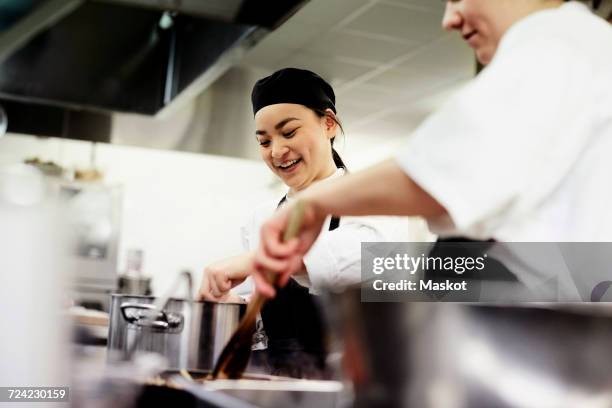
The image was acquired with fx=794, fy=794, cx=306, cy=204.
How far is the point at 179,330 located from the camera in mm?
941

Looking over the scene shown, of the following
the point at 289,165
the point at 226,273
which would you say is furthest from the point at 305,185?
the point at 226,273

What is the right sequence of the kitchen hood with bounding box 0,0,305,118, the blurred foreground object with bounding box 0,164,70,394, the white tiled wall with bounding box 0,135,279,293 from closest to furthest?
the blurred foreground object with bounding box 0,164,70,394, the kitchen hood with bounding box 0,0,305,118, the white tiled wall with bounding box 0,135,279,293

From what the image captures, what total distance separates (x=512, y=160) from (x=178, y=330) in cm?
47

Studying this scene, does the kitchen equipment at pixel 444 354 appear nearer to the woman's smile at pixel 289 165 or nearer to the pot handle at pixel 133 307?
the pot handle at pixel 133 307

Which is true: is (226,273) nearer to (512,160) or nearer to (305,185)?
Result: (305,185)

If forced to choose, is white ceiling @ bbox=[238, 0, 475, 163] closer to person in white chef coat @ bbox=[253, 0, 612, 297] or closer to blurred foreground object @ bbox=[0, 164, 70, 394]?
person in white chef coat @ bbox=[253, 0, 612, 297]

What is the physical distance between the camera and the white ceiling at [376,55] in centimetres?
288

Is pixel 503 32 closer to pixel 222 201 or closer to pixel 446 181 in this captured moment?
pixel 446 181

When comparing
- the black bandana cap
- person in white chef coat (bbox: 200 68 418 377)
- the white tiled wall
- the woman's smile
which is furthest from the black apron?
the white tiled wall

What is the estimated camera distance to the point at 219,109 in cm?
368

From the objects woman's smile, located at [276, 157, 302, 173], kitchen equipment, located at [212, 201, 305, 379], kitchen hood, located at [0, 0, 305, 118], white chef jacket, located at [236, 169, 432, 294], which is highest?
kitchen hood, located at [0, 0, 305, 118]

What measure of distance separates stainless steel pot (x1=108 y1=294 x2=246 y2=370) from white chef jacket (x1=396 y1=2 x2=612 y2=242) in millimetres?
339

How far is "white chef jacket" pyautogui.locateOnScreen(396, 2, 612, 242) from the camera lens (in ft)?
2.14

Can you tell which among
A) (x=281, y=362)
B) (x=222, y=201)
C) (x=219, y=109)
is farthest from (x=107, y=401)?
(x=222, y=201)
